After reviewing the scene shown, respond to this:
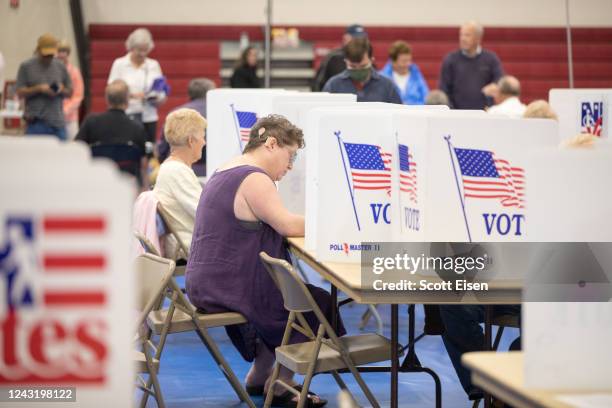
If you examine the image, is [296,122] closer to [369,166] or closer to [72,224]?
[369,166]

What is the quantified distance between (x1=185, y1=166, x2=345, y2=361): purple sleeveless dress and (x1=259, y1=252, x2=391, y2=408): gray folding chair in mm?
326

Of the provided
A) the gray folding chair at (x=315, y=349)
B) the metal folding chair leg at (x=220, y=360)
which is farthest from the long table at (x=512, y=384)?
the metal folding chair leg at (x=220, y=360)

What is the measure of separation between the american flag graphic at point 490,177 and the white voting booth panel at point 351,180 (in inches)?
15.7

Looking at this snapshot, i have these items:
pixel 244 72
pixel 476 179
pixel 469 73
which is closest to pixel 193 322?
pixel 476 179

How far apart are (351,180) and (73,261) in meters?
2.25

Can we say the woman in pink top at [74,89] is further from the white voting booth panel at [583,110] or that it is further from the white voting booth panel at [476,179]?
the white voting booth panel at [476,179]

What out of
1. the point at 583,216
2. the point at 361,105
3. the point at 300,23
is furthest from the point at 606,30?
the point at 583,216

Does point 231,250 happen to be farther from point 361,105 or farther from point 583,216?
point 583,216

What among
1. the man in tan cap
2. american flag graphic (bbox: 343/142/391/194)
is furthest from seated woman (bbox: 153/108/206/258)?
the man in tan cap

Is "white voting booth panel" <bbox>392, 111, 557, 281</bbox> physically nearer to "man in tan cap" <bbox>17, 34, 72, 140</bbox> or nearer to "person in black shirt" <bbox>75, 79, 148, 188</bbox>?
"person in black shirt" <bbox>75, 79, 148, 188</bbox>

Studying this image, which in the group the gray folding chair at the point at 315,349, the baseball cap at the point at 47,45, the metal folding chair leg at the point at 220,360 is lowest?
the metal folding chair leg at the point at 220,360

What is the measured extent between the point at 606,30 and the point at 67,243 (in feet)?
43.1

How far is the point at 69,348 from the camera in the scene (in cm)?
134

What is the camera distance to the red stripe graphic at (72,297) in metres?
1.32
